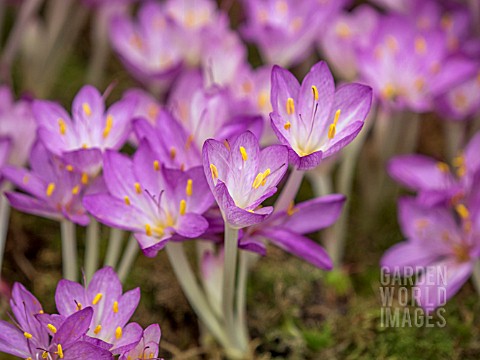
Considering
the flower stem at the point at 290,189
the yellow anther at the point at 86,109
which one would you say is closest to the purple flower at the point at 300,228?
the flower stem at the point at 290,189

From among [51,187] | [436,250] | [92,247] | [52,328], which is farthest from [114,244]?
[436,250]

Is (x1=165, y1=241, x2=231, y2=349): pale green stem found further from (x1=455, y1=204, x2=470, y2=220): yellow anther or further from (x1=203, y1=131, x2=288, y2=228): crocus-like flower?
(x1=455, y1=204, x2=470, y2=220): yellow anther

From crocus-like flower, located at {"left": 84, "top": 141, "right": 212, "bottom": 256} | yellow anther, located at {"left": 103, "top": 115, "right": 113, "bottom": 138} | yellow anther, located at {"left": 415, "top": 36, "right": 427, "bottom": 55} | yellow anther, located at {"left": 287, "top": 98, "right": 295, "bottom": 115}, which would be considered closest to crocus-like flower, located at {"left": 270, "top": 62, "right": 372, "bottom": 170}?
yellow anther, located at {"left": 287, "top": 98, "right": 295, "bottom": 115}

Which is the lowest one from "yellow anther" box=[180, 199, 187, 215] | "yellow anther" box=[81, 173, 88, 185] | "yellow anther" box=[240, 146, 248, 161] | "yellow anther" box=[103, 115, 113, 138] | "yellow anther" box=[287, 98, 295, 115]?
"yellow anther" box=[180, 199, 187, 215]

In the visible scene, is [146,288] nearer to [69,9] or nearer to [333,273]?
[333,273]

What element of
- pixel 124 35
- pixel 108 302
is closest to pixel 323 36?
pixel 124 35

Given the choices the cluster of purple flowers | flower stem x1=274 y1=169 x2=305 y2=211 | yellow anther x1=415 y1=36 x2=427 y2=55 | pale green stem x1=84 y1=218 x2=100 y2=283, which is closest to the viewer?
the cluster of purple flowers
